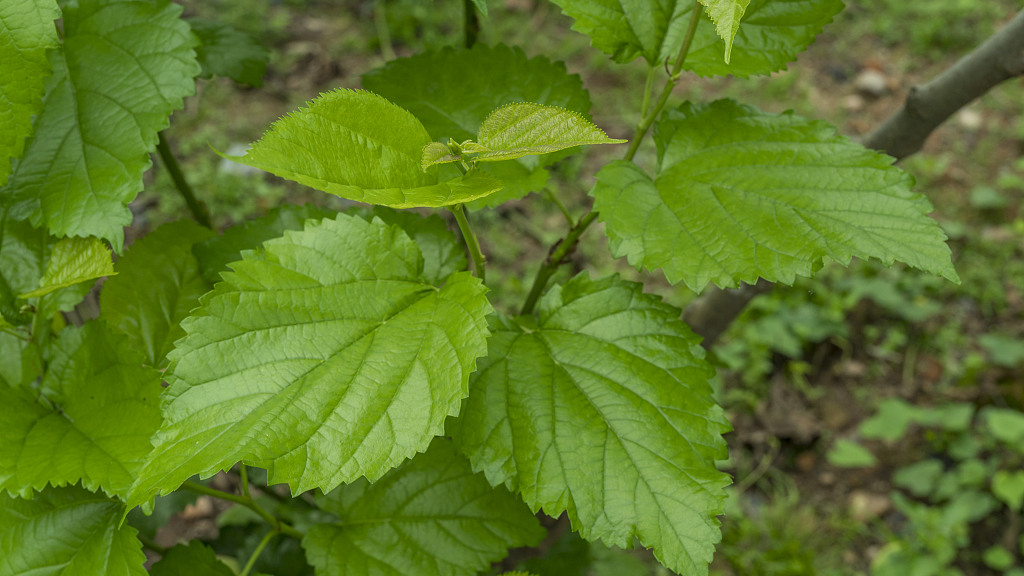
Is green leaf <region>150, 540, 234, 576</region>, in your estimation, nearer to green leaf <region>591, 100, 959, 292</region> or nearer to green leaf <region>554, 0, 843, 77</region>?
green leaf <region>591, 100, 959, 292</region>

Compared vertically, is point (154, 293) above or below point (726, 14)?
below

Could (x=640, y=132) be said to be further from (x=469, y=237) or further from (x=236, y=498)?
(x=236, y=498)

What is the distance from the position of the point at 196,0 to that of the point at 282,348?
439 centimetres

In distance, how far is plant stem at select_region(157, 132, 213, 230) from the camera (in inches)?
49.6

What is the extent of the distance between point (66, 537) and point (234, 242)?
1.50 feet

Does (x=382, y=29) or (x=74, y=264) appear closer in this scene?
(x=74, y=264)

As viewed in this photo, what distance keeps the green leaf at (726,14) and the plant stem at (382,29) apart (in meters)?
3.57

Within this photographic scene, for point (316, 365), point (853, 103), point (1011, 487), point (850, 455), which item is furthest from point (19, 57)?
point (853, 103)

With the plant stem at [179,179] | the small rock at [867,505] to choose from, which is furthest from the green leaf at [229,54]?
the small rock at [867,505]

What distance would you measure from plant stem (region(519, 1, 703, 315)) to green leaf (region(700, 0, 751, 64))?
0.15 meters

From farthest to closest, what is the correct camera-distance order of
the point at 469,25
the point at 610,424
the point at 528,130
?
the point at 469,25
the point at 610,424
the point at 528,130

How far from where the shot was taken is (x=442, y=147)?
86 cm

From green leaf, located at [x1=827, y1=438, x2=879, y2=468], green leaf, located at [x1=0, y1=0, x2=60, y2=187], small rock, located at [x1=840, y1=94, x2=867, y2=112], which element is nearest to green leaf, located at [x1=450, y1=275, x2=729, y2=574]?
green leaf, located at [x1=0, y1=0, x2=60, y2=187]

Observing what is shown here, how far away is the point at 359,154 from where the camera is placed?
32.8 inches
